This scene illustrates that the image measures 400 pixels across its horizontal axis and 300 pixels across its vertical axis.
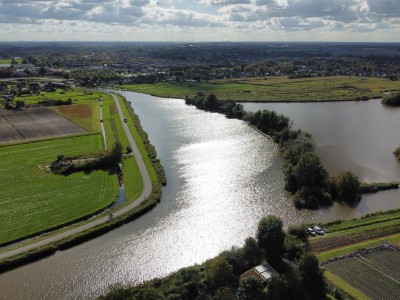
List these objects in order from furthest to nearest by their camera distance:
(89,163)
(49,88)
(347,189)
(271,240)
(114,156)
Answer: (49,88)
(114,156)
(89,163)
(347,189)
(271,240)

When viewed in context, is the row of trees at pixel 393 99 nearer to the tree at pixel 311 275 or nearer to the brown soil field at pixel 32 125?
the brown soil field at pixel 32 125

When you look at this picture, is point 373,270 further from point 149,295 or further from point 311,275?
point 149,295

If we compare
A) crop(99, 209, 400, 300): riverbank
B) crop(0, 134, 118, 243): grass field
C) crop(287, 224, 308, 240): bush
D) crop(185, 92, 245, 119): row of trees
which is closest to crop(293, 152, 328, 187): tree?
crop(99, 209, 400, 300): riverbank

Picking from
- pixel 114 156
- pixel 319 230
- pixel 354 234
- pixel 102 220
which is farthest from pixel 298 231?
pixel 114 156

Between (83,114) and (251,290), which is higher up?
(251,290)

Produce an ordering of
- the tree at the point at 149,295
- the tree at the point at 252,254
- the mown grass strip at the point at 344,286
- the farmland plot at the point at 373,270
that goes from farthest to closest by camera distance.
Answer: the tree at the point at 252,254, the farmland plot at the point at 373,270, the mown grass strip at the point at 344,286, the tree at the point at 149,295

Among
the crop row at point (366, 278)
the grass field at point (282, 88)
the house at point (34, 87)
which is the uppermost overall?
A: the crop row at point (366, 278)

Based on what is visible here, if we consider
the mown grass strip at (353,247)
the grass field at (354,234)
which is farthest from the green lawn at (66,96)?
the mown grass strip at (353,247)
